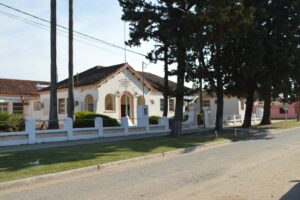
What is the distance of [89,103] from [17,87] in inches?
588

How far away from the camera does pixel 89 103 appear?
4178 cm

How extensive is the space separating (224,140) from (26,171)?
47.4 feet

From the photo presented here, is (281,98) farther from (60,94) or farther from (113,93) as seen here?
(60,94)

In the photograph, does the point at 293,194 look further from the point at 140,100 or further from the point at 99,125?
the point at 140,100

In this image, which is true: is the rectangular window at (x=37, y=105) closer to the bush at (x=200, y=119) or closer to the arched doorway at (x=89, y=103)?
the arched doorway at (x=89, y=103)

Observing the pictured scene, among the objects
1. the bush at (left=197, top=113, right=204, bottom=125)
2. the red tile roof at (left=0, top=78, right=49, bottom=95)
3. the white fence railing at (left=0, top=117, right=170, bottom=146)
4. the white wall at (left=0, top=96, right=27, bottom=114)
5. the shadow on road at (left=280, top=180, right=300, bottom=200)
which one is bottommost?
the shadow on road at (left=280, top=180, right=300, bottom=200)

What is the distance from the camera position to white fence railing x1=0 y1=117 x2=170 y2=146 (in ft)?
71.4

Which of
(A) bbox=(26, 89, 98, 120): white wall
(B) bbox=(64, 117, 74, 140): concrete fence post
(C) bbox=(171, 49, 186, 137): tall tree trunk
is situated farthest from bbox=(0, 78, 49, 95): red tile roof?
(C) bbox=(171, 49, 186, 137): tall tree trunk

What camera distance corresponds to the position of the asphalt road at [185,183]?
9477 millimetres

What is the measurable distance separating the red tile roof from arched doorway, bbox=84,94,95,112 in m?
12.7

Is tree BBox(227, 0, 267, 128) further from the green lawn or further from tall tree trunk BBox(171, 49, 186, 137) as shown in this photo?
the green lawn

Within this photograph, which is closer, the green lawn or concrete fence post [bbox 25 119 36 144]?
the green lawn

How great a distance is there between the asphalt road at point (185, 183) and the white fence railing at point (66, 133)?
8.79 m

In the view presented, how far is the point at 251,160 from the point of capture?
15336 mm
